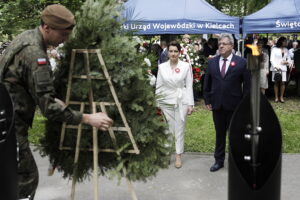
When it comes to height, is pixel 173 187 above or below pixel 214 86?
below

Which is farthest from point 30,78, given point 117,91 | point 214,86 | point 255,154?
point 214,86

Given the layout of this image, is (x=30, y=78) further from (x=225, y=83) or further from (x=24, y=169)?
(x=225, y=83)

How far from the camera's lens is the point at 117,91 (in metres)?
3.89

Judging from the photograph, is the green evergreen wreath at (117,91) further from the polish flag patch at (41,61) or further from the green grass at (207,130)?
the green grass at (207,130)

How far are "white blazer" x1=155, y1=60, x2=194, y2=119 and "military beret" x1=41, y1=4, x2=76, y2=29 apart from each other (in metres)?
2.87

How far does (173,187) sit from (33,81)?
113 inches

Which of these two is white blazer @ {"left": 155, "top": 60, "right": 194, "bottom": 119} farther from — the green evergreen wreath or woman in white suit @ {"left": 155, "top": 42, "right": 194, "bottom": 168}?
the green evergreen wreath

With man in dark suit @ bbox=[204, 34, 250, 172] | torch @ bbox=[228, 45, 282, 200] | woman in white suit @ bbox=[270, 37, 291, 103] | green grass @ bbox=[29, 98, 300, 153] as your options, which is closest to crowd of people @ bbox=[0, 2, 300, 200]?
A: man in dark suit @ bbox=[204, 34, 250, 172]

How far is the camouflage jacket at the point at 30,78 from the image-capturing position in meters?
3.21

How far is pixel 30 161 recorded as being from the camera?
11.5 feet

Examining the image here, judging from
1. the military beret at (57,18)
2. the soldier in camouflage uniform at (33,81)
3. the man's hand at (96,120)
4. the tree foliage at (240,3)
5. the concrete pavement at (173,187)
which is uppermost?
the tree foliage at (240,3)

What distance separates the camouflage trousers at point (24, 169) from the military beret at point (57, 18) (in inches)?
34.5

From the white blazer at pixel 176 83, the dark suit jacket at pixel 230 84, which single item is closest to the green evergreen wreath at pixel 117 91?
the dark suit jacket at pixel 230 84

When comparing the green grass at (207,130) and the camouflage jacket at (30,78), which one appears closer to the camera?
the camouflage jacket at (30,78)
